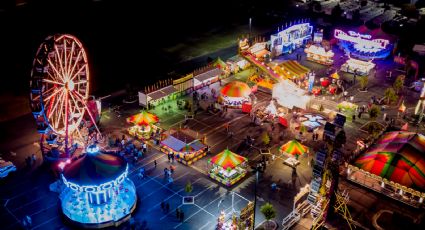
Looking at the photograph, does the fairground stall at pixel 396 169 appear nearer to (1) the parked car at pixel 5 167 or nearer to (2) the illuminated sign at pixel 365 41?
(1) the parked car at pixel 5 167

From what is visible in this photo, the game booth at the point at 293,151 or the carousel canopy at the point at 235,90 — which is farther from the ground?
the carousel canopy at the point at 235,90

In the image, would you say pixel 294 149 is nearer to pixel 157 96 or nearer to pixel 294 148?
pixel 294 148

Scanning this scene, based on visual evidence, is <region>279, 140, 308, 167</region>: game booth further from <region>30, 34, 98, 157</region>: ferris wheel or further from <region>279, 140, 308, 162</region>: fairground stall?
<region>30, 34, 98, 157</region>: ferris wheel

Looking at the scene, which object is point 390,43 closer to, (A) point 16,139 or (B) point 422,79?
(B) point 422,79

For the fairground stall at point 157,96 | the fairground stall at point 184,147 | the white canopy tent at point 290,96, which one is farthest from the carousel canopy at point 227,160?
the fairground stall at point 157,96

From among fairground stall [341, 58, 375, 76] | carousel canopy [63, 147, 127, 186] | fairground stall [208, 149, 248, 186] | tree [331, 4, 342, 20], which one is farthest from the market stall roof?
tree [331, 4, 342, 20]

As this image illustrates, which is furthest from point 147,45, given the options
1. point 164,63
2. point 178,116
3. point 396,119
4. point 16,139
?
point 396,119
